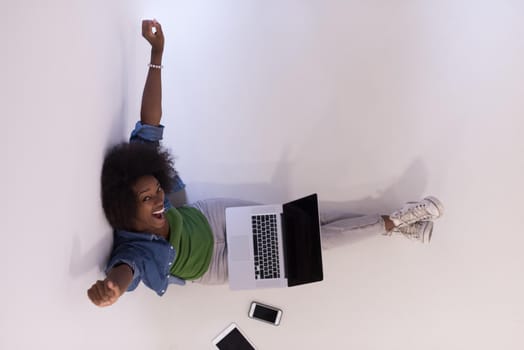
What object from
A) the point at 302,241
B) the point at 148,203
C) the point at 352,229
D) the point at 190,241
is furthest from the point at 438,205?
the point at 148,203

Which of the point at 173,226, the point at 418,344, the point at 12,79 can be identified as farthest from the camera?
the point at 418,344

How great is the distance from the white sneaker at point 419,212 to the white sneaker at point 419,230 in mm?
17

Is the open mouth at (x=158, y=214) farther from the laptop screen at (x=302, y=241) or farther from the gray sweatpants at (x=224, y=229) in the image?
the laptop screen at (x=302, y=241)

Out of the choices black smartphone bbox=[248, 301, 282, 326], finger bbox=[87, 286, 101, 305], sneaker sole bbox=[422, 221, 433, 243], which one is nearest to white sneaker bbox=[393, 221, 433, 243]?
sneaker sole bbox=[422, 221, 433, 243]

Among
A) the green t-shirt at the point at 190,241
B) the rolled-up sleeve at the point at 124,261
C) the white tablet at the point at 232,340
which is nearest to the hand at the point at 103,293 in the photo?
the rolled-up sleeve at the point at 124,261

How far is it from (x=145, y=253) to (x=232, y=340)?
598 mm

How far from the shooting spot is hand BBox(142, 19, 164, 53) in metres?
1.29

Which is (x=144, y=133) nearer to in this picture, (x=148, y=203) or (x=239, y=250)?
(x=148, y=203)

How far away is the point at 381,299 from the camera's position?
159cm

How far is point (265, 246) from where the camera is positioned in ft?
4.79

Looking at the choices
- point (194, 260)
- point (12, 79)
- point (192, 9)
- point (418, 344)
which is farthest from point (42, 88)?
point (418, 344)

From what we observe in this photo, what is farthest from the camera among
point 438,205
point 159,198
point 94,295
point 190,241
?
point 438,205

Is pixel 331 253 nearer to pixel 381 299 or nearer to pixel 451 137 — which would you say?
pixel 381 299

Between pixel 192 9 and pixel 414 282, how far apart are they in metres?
1.36
